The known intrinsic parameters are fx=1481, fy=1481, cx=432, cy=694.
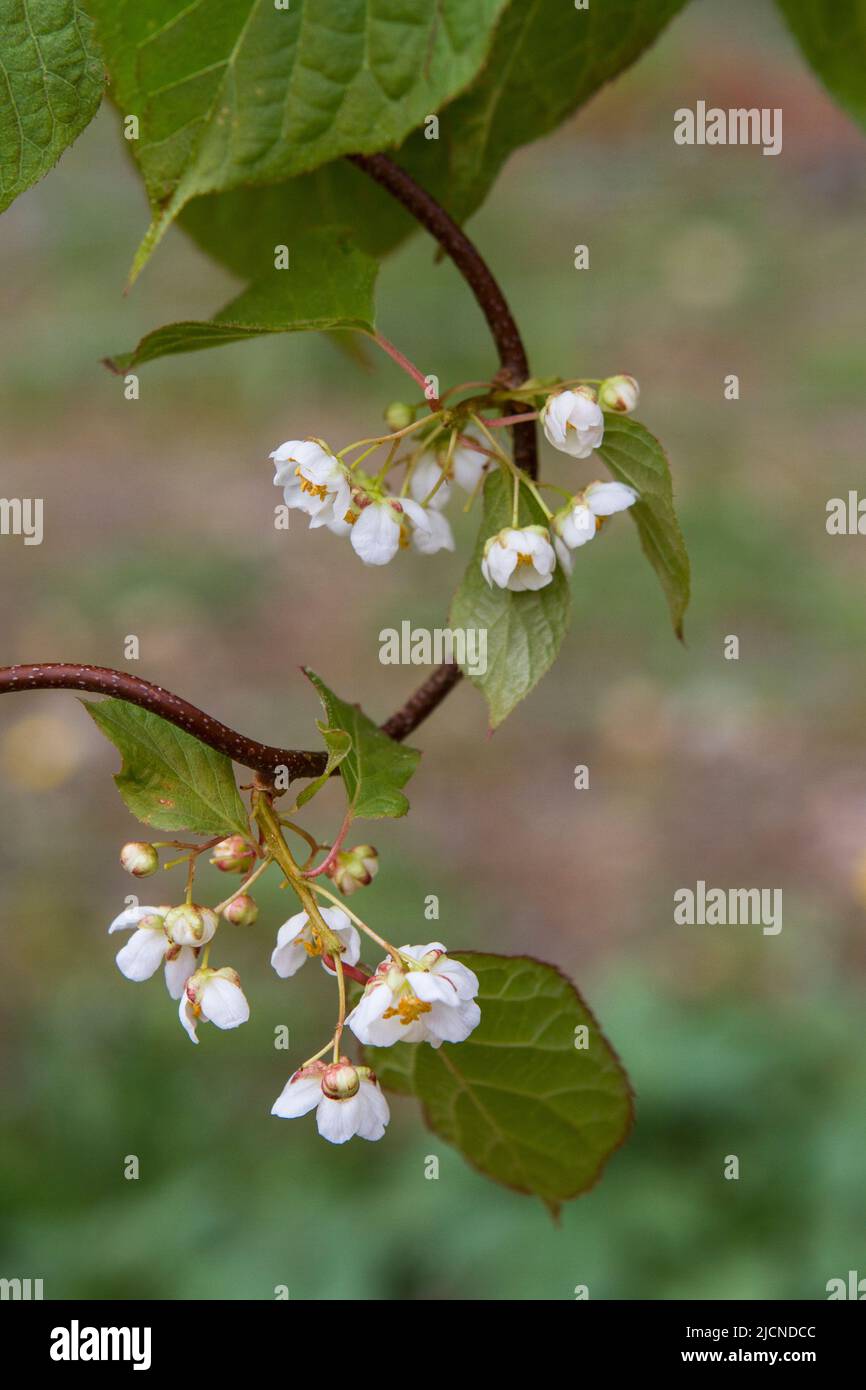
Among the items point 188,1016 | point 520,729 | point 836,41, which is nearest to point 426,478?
point 188,1016

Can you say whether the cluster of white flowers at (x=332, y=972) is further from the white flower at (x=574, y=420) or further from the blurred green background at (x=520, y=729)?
the blurred green background at (x=520, y=729)

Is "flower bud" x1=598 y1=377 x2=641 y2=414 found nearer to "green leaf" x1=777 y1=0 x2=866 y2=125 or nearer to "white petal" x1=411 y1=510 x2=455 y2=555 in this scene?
"white petal" x1=411 y1=510 x2=455 y2=555

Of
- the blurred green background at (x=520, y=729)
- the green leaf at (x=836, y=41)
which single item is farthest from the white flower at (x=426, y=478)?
the blurred green background at (x=520, y=729)

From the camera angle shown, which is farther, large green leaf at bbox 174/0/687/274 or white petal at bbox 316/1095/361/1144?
large green leaf at bbox 174/0/687/274

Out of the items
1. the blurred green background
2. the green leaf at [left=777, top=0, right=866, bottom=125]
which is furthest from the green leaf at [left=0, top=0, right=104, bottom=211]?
the blurred green background

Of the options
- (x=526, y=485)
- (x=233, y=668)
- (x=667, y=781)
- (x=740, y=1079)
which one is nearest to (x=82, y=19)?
(x=526, y=485)

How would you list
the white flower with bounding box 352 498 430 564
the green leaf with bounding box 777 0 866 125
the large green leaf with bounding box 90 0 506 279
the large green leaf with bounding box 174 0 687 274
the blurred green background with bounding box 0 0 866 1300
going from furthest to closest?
1. the blurred green background with bounding box 0 0 866 1300
2. the green leaf with bounding box 777 0 866 125
3. the large green leaf with bounding box 174 0 687 274
4. the white flower with bounding box 352 498 430 564
5. the large green leaf with bounding box 90 0 506 279

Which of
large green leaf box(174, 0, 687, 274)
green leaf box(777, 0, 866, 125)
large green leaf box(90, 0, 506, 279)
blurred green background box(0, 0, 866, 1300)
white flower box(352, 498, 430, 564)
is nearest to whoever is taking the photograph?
large green leaf box(90, 0, 506, 279)

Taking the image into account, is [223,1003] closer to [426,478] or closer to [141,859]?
[141,859]
